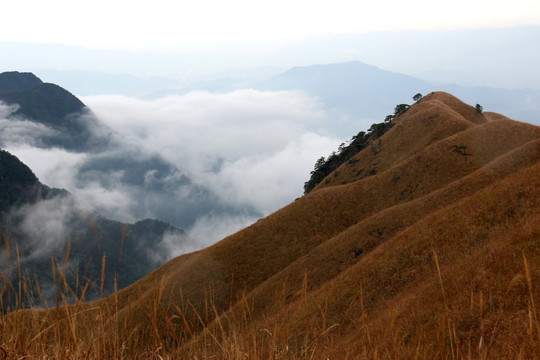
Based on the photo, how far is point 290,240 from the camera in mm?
56719

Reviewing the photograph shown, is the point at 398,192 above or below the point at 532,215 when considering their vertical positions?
below

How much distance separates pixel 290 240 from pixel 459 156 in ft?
111

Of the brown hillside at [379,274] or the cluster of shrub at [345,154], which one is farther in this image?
the cluster of shrub at [345,154]

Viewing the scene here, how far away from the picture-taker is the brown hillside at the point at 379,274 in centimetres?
445

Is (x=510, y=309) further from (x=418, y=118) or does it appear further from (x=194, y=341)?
(x=418, y=118)

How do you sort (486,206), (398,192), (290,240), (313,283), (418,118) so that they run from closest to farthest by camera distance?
(486,206) → (313,283) → (290,240) → (398,192) → (418,118)

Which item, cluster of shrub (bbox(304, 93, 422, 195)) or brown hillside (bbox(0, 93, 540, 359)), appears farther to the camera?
cluster of shrub (bbox(304, 93, 422, 195))

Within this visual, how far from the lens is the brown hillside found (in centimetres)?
445

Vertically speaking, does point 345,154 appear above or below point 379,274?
below

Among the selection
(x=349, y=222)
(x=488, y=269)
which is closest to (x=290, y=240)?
(x=349, y=222)

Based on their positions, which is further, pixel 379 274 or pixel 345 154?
pixel 345 154

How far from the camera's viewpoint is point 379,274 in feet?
83.4

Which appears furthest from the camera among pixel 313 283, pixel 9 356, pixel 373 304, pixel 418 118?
pixel 418 118

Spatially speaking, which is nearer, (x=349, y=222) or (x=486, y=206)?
(x=486, y=206)
